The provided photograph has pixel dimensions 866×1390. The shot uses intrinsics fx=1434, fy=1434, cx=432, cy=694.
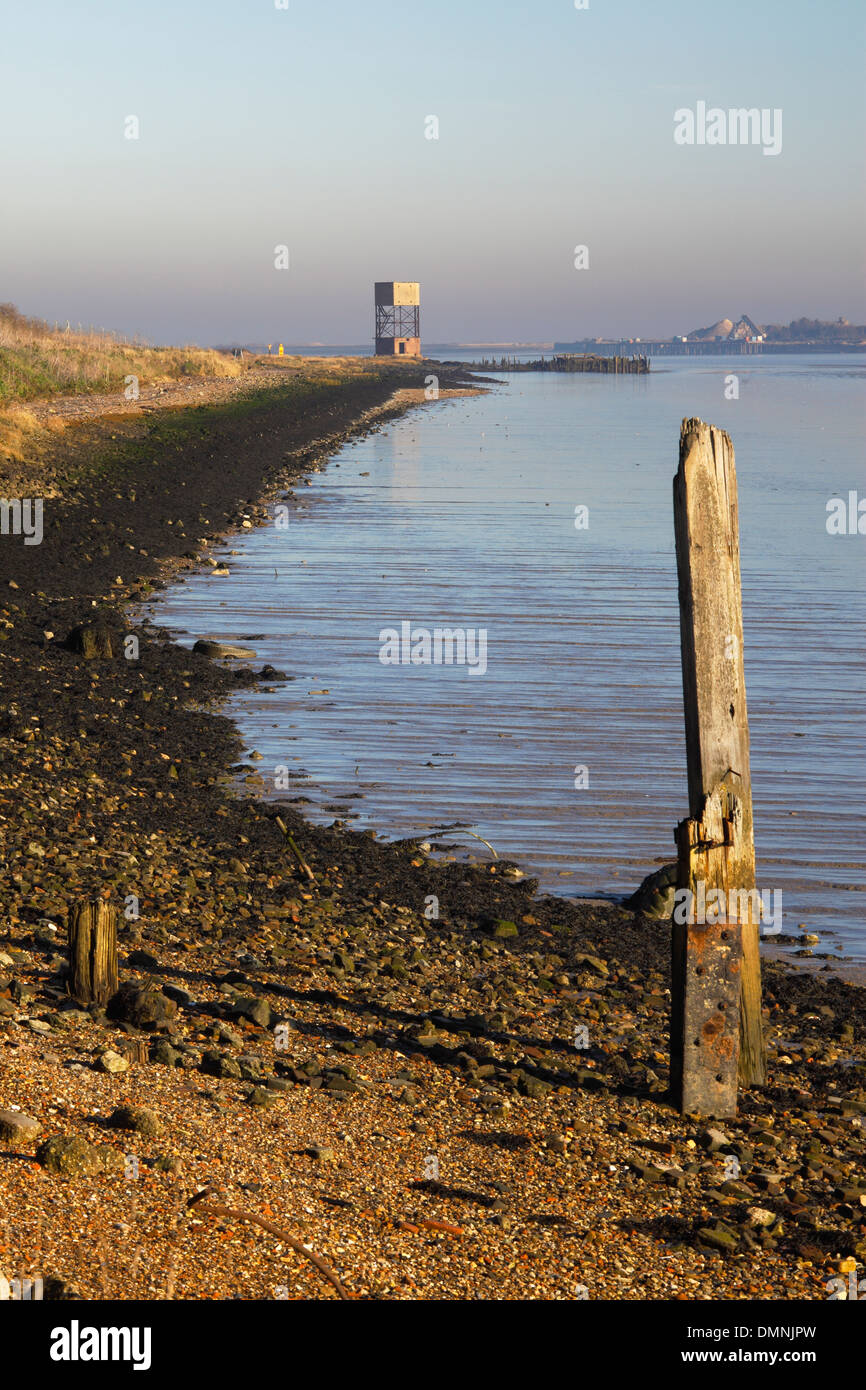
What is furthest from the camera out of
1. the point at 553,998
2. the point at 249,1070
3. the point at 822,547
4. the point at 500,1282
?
the point at 822,547

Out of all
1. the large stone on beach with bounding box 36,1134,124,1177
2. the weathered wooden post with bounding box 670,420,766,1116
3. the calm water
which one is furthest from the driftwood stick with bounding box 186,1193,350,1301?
the calm water

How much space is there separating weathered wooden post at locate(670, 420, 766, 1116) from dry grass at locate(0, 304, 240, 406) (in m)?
39.9

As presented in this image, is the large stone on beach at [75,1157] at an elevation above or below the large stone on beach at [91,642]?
below

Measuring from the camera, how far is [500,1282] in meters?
5.57

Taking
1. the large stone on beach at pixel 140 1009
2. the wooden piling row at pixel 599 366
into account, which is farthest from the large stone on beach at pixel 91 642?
the wooden piling row at pixel 599 366

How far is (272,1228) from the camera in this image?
5.52 m

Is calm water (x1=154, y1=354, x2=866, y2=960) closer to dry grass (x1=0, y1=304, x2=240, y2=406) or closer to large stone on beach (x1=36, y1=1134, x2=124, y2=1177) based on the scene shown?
large stone on beach (x1=36, y1=1134, x2=124, y2=1177)

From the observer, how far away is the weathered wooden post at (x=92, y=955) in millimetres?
7605

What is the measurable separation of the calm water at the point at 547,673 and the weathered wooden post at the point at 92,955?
14.8 ft

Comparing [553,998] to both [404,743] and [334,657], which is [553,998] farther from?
[334,657]

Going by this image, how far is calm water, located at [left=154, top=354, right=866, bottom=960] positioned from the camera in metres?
12.6

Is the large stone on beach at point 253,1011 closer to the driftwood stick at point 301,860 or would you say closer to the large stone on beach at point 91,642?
the driftwood stick at point 301,860

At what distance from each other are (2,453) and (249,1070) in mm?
29429
